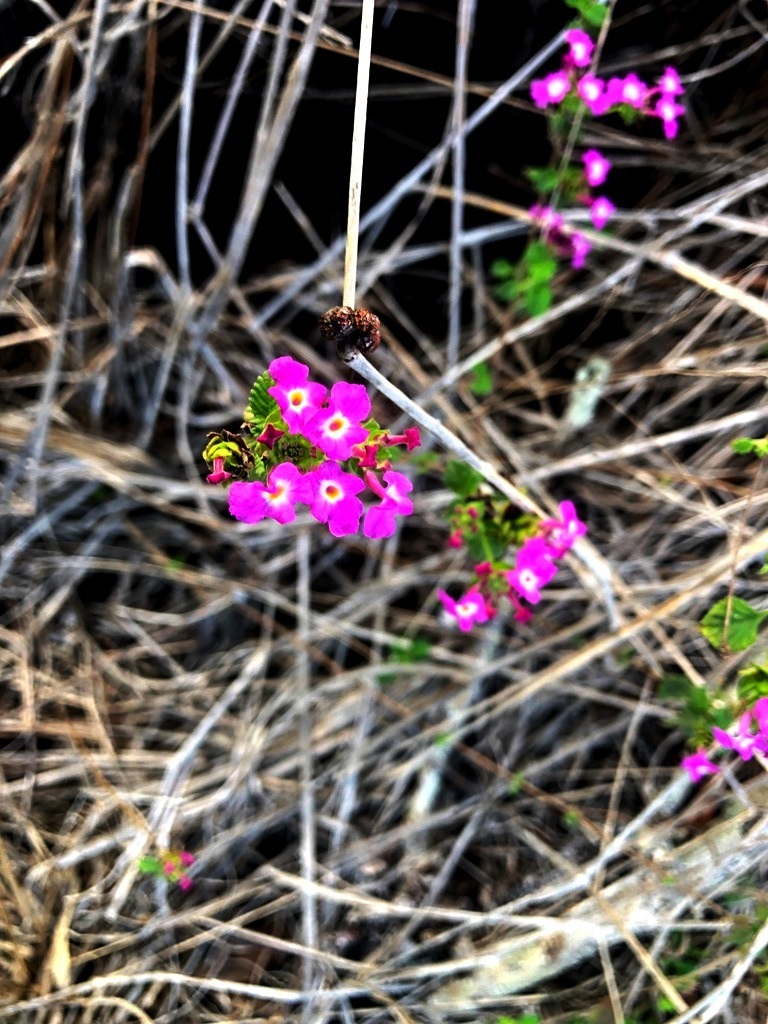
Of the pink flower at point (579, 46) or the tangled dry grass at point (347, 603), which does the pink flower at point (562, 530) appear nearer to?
the tangled dry grass at point (347, 603)

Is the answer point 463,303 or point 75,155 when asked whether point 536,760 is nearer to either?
point 463,303

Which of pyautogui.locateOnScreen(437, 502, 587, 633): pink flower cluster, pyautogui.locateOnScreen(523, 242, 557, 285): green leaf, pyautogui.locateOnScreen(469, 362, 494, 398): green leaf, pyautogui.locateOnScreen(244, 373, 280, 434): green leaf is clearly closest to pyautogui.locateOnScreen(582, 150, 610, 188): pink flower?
pyautogui.locateOnScreen(523, 242, 557, 285): green leaf

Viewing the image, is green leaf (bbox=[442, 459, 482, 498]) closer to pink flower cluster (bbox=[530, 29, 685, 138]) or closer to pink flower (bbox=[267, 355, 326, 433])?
pink flower (bbox=[267, 355, 326, 433])

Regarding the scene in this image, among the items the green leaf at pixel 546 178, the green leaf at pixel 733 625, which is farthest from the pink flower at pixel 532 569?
the green leaf at pixel 546 178

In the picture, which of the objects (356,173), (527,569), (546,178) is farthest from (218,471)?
(546,178)

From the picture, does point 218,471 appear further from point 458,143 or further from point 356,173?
point 458,143

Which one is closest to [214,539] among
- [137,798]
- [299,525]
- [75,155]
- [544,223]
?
[299,525]
